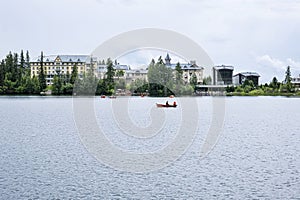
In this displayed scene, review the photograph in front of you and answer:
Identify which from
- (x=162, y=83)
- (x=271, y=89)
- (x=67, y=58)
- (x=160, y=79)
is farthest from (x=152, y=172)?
(x=67, y=58)

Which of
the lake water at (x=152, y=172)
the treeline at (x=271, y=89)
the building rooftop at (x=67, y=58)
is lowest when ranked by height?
the lake water at (x=152, y=172)

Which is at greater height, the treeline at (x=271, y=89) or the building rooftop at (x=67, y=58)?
the building rooftop at (x=67, y=58)

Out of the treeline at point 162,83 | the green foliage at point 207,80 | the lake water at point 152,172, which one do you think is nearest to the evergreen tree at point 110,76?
the treeline at point 162,83

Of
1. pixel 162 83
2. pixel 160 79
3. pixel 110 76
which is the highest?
pixel 110 76

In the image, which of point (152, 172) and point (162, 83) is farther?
point (162, 83)

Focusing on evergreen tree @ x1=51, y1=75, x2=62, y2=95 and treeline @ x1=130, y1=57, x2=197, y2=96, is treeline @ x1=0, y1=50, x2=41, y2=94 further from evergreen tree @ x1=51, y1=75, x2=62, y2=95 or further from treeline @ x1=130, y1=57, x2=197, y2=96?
treeline @ x1=130, y1=57, x2=197, y2=96

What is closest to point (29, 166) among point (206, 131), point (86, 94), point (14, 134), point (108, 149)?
point (108, 149)

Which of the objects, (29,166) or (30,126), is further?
(30,126)

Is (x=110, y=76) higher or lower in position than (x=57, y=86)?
higher

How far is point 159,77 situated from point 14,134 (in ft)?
224

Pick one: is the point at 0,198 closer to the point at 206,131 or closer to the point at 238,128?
the point at 206,131

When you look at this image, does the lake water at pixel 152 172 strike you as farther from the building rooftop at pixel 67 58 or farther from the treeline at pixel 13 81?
the building rooftop at pixel 67 58

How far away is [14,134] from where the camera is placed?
Answer: 92.1ft

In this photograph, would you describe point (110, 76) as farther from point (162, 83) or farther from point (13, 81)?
point (13, 81)
